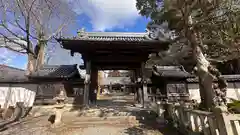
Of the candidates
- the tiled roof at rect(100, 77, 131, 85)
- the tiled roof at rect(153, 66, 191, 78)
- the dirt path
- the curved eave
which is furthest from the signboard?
the tiled roof at rect(100, 77, 131, 85)

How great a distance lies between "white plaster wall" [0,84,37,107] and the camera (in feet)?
41.5

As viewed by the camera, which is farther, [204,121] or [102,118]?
[102,118]

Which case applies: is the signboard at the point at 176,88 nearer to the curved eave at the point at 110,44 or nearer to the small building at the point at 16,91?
the curved eave at the point at 110,44

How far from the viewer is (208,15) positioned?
6.33 meters

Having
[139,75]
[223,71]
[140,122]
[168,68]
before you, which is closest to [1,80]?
[139,75]

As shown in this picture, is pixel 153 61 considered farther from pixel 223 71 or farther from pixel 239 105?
pixel 223 71

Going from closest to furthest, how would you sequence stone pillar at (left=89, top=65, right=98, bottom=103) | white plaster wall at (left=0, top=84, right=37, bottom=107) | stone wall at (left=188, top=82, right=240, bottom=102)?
1. stone pillar at (left=89, top=65, right=98, bottom=103)
2. white plaster wall at (left=0, top=84, right=37, bottom=107)
3. stone wall at (left=188, top=82, right=240, bottom=102)

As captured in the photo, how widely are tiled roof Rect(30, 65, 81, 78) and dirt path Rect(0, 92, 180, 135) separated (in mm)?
4967

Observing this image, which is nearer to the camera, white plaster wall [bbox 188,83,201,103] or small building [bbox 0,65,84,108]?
small building [bbox 0,65,84,108]

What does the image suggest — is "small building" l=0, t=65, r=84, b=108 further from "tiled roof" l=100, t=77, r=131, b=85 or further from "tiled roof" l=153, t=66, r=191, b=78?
"tiled roof" l=100, t=77, r=131, b=85

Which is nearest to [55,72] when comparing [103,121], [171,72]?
[103,121]

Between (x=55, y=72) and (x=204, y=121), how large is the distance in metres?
11.2

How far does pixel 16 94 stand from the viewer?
12805mm

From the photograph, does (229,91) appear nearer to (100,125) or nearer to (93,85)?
(93,85)
